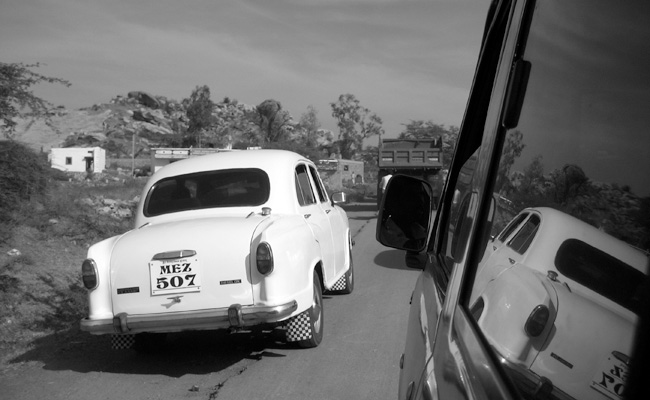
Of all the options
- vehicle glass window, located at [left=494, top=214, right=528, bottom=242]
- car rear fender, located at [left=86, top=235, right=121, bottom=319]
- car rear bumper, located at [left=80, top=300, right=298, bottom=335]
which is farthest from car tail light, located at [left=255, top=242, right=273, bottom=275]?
vehicle glass window, located at [left=494, top=214, right=528, bottom=242]

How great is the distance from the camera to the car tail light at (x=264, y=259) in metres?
5.67

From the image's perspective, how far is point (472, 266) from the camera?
1672 millimetres

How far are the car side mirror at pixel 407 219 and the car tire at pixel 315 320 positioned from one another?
343 cm

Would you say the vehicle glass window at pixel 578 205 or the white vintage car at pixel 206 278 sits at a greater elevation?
the vehicle glass window at pixel 578 205

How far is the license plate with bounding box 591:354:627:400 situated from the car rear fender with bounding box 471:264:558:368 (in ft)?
0.65

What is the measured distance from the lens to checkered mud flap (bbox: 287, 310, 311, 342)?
247 inches

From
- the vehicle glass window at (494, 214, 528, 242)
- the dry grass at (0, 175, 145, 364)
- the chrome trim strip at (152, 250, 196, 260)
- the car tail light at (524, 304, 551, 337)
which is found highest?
the vehicle glass window at (494, 214, 528, 242)

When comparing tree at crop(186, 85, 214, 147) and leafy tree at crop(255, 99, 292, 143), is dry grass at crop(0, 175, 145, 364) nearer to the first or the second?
tree at crop(186, 85, 214, 147)

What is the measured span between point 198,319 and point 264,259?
713 millimetres

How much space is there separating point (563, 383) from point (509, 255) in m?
0.48

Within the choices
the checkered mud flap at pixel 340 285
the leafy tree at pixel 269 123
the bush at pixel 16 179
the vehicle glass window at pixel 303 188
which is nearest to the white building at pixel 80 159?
the leafy tree at pixel 269 123

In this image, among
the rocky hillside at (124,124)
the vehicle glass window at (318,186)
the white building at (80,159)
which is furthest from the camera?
the rocky hillside at (124,124)

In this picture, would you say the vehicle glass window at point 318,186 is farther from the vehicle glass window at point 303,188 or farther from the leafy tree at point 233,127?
the leafy tree at point 233,127

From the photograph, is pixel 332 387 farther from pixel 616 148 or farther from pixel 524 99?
pixel 616 148
